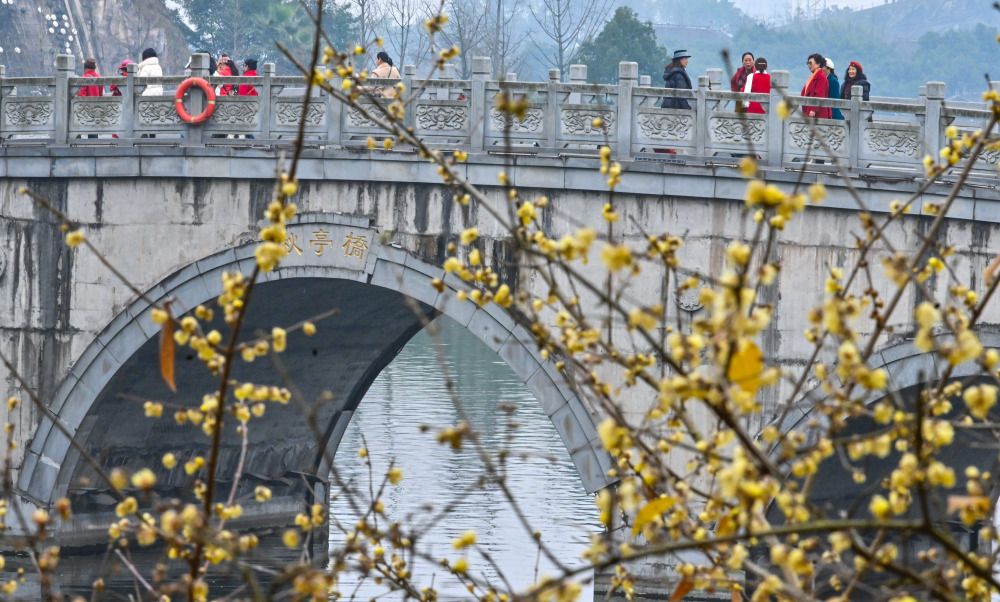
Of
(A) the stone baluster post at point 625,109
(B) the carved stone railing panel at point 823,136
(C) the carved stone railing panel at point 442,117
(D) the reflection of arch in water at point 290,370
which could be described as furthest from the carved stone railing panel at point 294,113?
(B) the carved stone railing panel at point 823,136

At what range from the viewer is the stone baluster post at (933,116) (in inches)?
359

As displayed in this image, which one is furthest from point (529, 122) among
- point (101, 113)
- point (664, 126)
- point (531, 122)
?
point (101, 113)

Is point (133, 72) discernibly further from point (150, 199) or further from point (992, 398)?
point (992, 398)

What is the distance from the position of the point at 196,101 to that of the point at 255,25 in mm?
25806

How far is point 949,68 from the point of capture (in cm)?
6222

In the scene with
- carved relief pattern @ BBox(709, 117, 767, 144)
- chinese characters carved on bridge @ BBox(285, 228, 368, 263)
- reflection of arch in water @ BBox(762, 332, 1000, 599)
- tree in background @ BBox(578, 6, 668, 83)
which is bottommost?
reflection of arch in water @ BBox(762, 332, 1000, 599)

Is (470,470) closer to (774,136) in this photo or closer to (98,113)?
(98,113)

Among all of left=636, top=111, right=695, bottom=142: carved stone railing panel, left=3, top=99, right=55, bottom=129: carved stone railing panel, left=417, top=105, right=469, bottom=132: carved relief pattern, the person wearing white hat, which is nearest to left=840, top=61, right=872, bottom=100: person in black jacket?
the person wearing white hat

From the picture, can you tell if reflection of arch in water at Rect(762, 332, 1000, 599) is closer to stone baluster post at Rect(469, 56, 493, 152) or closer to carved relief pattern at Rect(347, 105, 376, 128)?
stone baluster post at Rect(469, 56, 493, 152)

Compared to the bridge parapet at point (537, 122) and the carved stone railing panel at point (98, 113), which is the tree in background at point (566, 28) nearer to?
the bridge parapet at point (537, 122)

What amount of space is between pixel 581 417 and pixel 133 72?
4612 mm

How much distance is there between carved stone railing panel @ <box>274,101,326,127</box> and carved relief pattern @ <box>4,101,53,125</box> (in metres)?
2.01

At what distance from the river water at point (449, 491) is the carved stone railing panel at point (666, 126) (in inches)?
95.8

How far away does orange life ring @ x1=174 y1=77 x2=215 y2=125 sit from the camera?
10648 mm
